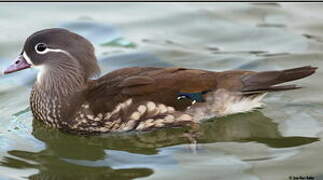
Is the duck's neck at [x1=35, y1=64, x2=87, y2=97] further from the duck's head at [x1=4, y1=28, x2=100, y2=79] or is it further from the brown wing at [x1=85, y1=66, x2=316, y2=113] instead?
the brown wing at [x1=85, y1=66, x2=316, y2=113]

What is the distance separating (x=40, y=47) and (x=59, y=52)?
0.14 meters

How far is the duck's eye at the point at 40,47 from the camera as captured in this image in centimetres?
540

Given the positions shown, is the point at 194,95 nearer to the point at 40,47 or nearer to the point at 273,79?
the point at 273,79

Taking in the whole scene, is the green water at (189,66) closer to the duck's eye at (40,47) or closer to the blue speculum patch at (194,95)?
the blue speculum patch at (194,95)

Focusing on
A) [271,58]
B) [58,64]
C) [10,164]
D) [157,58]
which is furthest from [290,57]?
[10,164]

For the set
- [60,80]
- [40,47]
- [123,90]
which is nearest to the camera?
[123,90]

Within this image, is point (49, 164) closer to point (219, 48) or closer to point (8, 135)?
point (8, 135)

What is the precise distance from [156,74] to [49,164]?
37.9 inches

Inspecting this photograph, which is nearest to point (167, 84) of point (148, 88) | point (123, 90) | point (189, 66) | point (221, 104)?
point (148, 88)

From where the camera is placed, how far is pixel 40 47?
5.41 meters

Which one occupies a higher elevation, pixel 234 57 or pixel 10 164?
pixel 234 57

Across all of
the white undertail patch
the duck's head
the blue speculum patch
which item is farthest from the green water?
the duck's head

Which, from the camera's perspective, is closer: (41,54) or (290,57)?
(41,54)

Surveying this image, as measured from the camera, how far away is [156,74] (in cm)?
532
